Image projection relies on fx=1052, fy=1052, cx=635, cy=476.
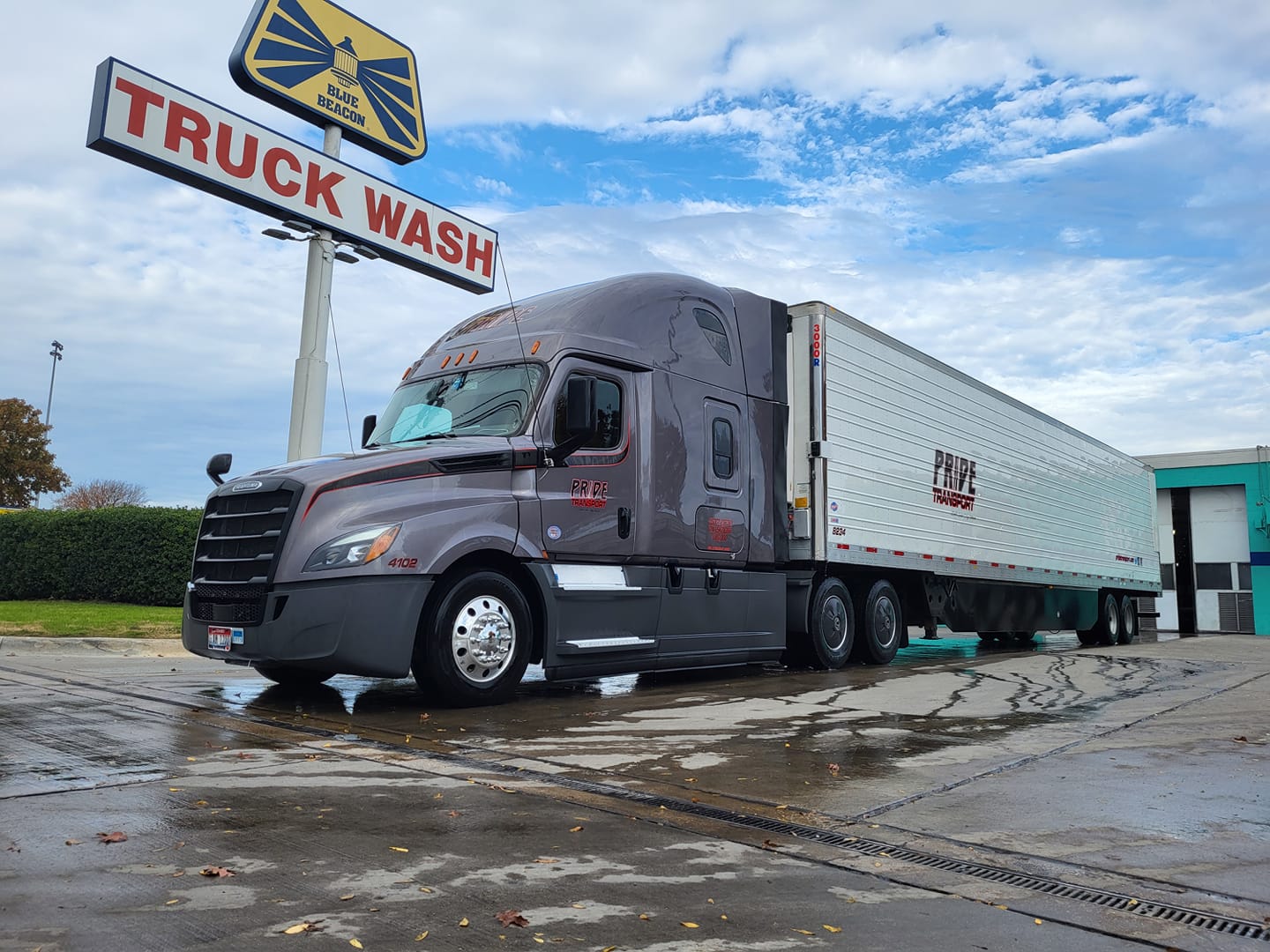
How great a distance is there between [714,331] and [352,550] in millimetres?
4753

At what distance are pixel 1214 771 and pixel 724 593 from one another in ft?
17.0

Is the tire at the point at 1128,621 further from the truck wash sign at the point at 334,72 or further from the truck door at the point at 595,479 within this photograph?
the truck wash sign at the point at 334,72

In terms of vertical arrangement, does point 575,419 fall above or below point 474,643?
above

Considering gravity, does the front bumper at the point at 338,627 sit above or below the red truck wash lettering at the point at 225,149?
below

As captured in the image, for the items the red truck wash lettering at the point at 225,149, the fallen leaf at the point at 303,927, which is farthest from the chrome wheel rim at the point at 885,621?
the fallen leaf at the point at 303,927

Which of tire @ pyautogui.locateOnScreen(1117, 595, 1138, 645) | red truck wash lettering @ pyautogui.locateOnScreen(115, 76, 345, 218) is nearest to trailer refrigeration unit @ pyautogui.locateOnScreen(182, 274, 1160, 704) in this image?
red truck wash lettering @ pyautogui.locateOnScreen(115, 76, 345, 218)

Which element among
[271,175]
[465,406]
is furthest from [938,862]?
[271,175]

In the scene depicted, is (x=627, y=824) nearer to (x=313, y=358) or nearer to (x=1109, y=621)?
(x=313, y=358)

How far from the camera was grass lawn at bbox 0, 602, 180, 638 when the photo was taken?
13375 millimetres

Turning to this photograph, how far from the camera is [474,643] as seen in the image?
7777 mm

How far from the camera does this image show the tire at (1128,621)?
21875mm

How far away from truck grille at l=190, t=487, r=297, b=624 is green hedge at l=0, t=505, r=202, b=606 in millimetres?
11579

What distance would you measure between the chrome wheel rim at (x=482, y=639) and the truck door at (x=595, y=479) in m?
0.70

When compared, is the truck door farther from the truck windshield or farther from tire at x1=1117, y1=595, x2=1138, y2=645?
tire at x1=1117, y1=595, x2=1138, y2=645
